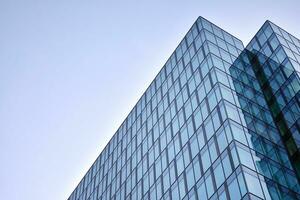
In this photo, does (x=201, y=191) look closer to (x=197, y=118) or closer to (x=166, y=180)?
(x=166, y=180)

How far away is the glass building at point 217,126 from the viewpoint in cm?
3600

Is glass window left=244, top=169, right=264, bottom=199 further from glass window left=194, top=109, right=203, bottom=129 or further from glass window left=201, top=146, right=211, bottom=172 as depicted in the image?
glass window left=194, top=109, right=203, bottom=129

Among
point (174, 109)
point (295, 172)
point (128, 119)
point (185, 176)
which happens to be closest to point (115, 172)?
point (128, 119)

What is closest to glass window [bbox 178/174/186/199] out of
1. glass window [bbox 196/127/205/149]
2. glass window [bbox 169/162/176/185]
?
glass window [bbox 169/162/176/185]

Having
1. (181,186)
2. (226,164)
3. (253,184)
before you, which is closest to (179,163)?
(181,186)

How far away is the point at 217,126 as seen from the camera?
39969 mm

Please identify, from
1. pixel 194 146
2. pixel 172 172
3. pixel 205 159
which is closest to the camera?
pixel 205 159

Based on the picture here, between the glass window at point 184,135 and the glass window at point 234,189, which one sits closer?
A: the glass window at point 234,189

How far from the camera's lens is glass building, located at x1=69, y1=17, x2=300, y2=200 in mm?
36000

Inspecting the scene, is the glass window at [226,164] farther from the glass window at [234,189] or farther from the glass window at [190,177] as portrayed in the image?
the glass window at [190,177]

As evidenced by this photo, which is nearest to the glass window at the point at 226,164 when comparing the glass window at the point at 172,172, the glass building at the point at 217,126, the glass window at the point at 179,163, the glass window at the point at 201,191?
Answer: the glass building at the point at 217,126

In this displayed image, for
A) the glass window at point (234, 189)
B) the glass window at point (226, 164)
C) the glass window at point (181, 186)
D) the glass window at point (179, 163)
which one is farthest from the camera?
the glass window at point (179, 163)

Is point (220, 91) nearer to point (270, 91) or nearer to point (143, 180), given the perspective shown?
point (270, 91)

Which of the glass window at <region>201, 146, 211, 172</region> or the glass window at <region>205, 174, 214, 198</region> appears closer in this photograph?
the glass window at <region>205, 174, 214, 198</region>
